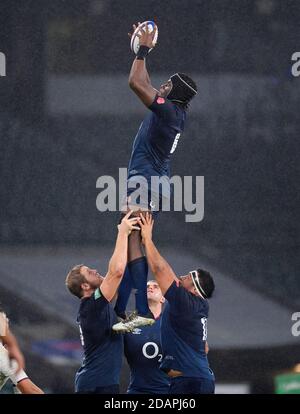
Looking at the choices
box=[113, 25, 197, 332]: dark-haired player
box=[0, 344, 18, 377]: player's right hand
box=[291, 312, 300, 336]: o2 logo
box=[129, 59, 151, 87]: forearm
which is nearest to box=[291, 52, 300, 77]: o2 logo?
box=[291, 312, 300, 336]: o2 logo

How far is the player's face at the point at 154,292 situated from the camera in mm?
10305

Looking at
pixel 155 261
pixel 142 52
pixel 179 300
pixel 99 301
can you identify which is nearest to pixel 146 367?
pixel 179 300

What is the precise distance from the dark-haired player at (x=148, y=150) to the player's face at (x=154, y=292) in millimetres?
851

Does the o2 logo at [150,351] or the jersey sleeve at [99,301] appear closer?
the jersey sleeve at [99,301]

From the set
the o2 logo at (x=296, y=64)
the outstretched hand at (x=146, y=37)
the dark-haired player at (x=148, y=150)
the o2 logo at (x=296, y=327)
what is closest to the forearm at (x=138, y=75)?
the dark-haired player at (x=148, y=150)

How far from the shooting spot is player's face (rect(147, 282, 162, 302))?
10.3 meters

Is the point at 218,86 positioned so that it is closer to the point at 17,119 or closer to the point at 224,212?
the point at 224,212

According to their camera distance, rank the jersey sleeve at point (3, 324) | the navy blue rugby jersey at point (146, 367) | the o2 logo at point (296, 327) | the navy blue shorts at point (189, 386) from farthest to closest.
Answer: the o2 logo at point (296, 327) < the jersey sleeve at point (3, 324) < the navy blue rugby jersey at point (146, 367) < the navy blue shorts at point (189, 386)

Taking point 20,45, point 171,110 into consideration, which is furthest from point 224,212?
point 171,110

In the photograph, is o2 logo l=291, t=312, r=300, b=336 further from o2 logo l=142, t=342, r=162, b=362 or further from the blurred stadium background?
o2 logo l=142, t=342, r=162, b=362

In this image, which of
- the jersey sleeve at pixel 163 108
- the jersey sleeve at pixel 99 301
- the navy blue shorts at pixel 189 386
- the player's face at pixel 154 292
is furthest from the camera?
the player's face at pixel 154 292

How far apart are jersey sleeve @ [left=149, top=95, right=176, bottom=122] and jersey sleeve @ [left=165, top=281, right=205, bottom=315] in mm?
1301

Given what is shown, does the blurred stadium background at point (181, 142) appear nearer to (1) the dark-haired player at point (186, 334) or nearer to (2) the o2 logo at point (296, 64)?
(2) the o2 logo at point (296, 64)

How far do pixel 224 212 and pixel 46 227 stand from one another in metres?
2.14
